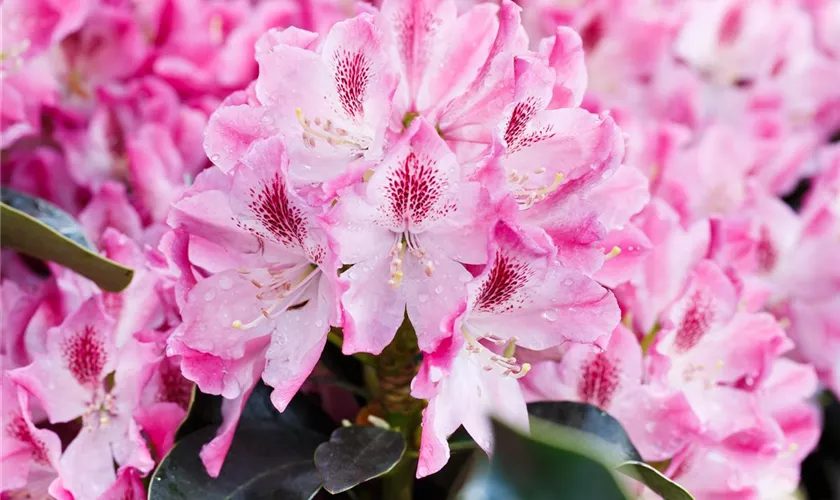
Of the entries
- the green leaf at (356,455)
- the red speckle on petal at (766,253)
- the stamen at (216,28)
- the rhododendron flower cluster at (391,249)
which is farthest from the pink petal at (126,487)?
the red speckle on petal at (766,253)

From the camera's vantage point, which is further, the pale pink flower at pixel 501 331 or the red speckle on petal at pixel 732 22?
the red speckle on petal at pixel 732 22

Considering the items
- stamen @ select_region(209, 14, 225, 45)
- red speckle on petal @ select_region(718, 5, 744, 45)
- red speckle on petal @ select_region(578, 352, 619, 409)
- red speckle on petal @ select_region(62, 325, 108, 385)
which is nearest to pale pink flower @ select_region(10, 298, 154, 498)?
red speckle on petal @ select_region(62, 325, 108, 385)

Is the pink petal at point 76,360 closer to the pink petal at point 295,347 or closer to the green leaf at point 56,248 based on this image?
the green leaf at point 56,248

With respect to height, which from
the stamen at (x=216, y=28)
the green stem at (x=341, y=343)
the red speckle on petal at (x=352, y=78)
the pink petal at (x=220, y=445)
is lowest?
the pink petal at (x=220, y=445)

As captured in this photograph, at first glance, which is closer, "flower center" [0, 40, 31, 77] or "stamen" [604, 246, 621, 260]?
"stamen" [604, 246, 621, 260]

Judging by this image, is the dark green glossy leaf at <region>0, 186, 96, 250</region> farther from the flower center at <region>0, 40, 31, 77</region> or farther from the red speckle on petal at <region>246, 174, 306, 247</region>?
the red speckle on petal at <region>246, 174, 306, 247</region>

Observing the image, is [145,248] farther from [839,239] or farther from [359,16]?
[839,239]

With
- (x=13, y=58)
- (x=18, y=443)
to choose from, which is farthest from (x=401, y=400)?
(x=13, y=58)

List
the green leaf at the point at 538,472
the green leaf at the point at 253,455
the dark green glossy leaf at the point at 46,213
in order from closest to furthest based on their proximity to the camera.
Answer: the green leaf at the point at 538,472, the green leaf at the point at 253,455, the dark green glossy leaf at the point at 46,213
